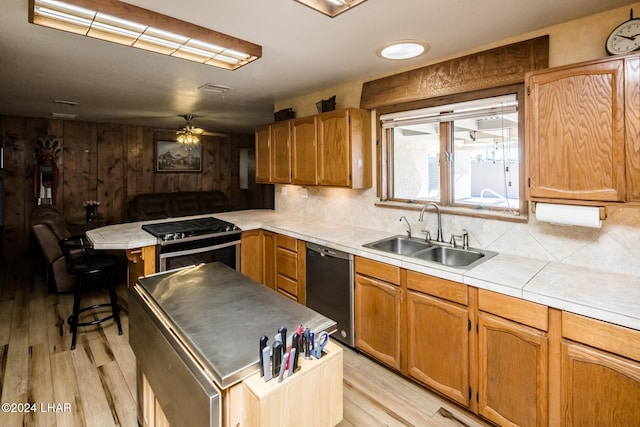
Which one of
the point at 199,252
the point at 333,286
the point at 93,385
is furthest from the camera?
the point at 199,252

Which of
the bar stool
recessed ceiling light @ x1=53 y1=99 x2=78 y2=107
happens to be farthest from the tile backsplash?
recessed ceiling light @ x1=53 y1=99 x2=78 y2=107

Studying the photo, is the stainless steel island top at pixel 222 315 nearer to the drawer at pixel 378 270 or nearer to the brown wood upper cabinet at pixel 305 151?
the drawer at pixel 378 270

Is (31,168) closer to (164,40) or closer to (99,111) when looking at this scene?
(99,111)

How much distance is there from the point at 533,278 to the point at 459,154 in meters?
1.22

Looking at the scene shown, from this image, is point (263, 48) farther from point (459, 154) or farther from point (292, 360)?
point (292, 360)

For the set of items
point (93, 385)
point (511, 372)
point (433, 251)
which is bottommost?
point (93, 385)

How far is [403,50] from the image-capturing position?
2.46 metres

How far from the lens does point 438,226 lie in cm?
271

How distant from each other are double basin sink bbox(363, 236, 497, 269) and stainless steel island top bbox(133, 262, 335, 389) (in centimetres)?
123

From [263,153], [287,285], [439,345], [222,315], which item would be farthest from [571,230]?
[263,153]

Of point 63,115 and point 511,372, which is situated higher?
point 63,115

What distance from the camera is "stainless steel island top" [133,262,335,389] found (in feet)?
3.46

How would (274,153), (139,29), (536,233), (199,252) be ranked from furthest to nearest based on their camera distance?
(274,153), (199,252), (536,233), (139,29)

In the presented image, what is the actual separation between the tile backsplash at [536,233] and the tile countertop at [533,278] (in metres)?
0.07
